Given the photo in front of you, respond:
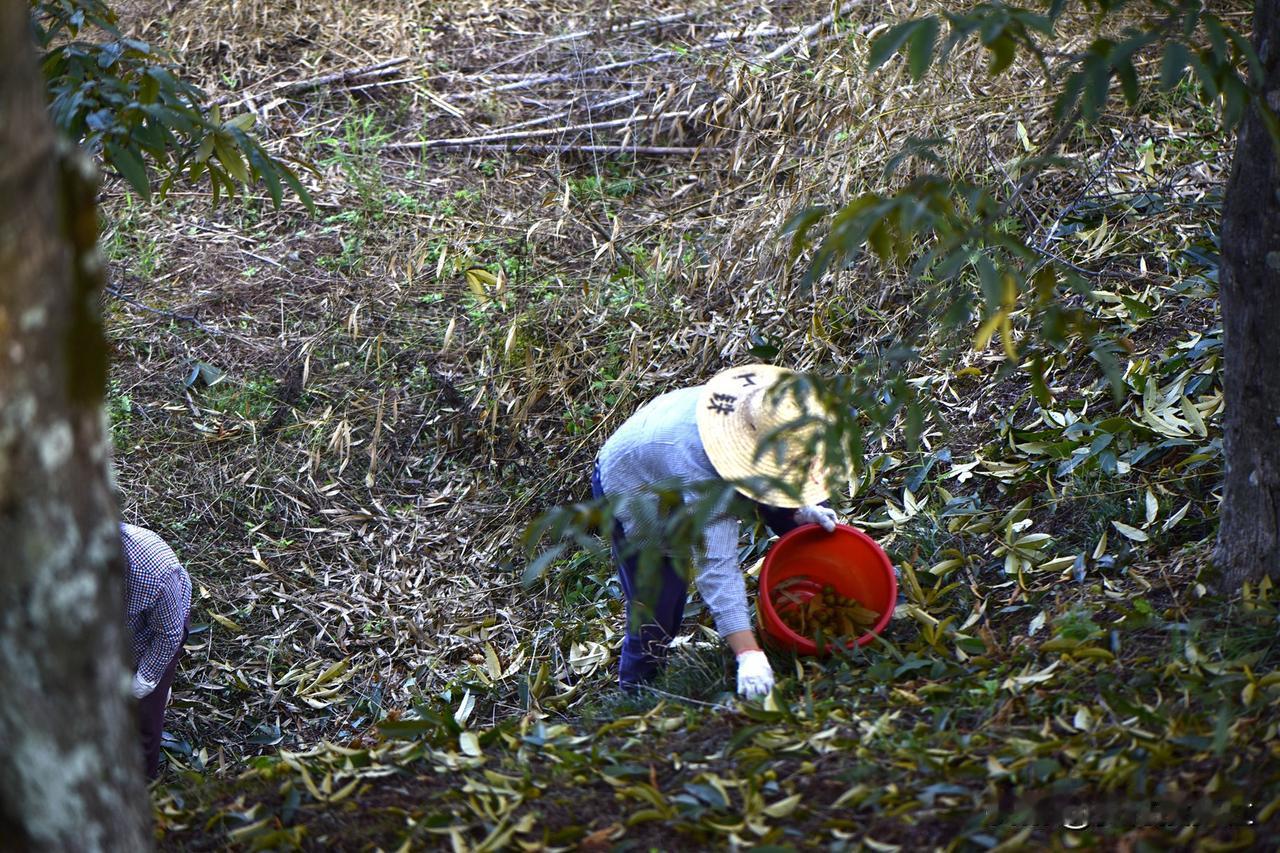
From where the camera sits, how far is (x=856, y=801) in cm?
237

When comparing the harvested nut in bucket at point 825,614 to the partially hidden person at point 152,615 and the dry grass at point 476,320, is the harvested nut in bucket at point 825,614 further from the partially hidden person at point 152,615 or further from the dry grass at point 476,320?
the partially hidden person at point 152,615

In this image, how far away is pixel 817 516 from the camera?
3.46 metres

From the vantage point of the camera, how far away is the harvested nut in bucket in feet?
10.7

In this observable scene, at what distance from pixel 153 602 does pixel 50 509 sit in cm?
226

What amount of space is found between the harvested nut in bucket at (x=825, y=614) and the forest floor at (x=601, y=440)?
0.33 feet

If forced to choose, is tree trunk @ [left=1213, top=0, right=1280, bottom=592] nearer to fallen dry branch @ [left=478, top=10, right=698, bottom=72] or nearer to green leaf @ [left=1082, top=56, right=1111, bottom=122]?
green leaf @ [left=1082, top=56, right=1111, bottom=122]

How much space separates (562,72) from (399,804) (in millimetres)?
4914

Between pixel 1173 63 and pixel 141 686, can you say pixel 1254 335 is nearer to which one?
pixel 1173 63

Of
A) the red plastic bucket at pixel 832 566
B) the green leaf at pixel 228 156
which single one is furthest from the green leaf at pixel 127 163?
the red plastic bucket at pixel 832 566

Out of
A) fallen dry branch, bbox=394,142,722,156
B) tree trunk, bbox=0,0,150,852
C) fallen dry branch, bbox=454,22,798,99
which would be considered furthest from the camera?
fallen dry branch, bbox=454,22,798,99

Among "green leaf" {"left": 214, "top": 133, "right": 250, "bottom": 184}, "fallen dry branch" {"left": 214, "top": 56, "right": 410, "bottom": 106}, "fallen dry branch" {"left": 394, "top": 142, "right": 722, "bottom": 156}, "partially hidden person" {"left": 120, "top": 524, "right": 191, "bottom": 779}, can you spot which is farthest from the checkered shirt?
"fallen dry branch" {"left": 214, "top": 56, "right": 410, "bottom": 106}

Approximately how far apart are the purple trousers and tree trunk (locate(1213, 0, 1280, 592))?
9.55 feet

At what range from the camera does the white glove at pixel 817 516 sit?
11.2 ft

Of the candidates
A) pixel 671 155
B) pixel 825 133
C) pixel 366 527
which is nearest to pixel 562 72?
pixel 671 155
